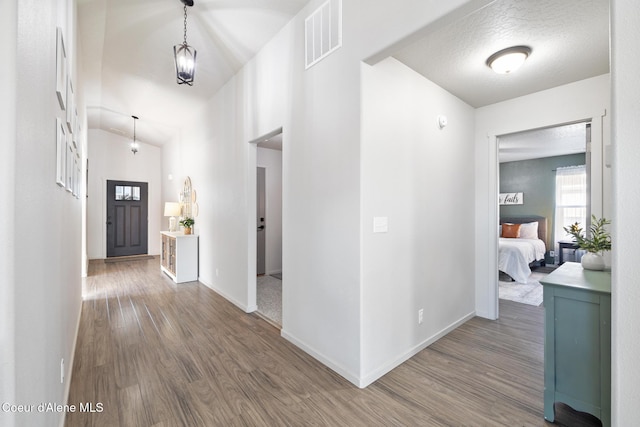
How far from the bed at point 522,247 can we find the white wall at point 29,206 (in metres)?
5.53

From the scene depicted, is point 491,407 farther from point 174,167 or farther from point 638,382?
point 174,167

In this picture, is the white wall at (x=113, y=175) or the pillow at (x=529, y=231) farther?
the white wall at (x=113, y=175)

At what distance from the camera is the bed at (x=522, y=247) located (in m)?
5.07

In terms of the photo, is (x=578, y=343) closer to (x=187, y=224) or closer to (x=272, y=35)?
(x=272, y=35)

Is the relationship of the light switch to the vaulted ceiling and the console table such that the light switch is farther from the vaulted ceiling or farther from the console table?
the console table

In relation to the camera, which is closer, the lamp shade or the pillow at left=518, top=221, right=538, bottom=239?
the lamp shade

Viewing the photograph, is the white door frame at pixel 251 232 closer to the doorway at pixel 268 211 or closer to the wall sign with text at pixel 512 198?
the doorway at pixel 268 211

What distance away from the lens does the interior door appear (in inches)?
222

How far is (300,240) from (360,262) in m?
0.77

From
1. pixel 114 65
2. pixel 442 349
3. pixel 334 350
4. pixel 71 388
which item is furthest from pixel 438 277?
pixel 114 65

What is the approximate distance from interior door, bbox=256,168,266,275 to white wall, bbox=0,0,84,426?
13.8ft

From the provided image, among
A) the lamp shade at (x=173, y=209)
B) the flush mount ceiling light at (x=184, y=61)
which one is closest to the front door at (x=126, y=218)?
the lamp shade at (x=173, y=209)

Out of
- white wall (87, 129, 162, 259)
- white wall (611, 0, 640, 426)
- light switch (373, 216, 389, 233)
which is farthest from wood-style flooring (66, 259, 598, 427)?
white wall (87, 129, 162, 259)

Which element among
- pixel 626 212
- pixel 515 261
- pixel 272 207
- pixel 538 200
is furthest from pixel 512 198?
pixel 626 212
